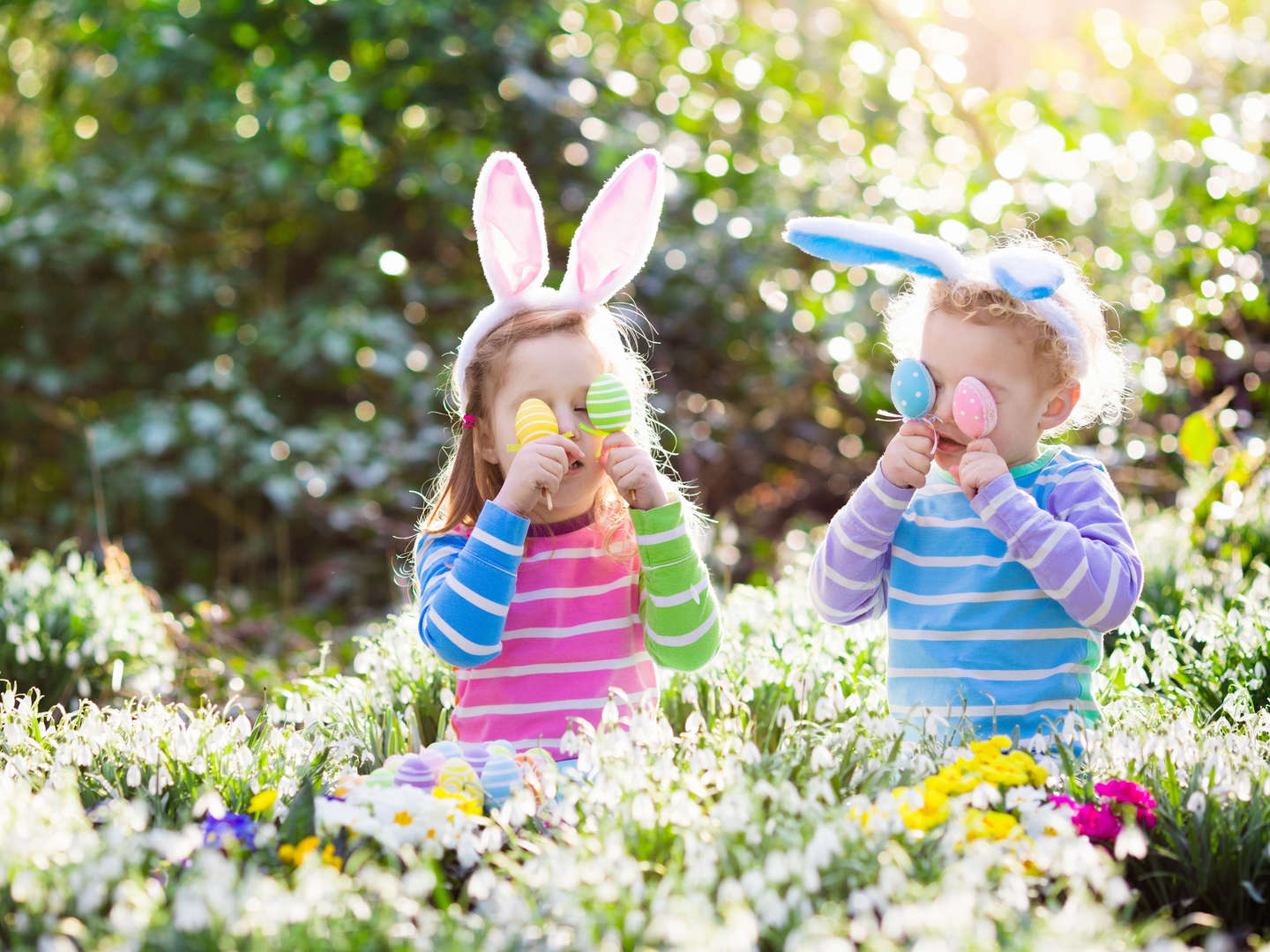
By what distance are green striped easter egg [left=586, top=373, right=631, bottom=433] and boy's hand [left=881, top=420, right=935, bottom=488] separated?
1.57 feet

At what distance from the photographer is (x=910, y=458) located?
219 cm

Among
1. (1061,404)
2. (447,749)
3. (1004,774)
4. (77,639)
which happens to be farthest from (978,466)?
(77,639)

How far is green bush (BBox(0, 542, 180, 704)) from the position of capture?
3.11m

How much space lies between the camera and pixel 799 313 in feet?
16.5

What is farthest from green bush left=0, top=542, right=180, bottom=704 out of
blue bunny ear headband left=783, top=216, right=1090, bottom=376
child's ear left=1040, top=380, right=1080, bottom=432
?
child's ear left=1040, top=380, right=1080, bottom=432

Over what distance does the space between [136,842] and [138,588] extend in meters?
2.12

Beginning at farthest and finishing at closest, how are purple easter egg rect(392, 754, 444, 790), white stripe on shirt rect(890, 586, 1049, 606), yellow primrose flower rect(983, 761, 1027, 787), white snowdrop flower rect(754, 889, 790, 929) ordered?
white stripe on shirt rect(890, 586, 1049, 606) → purple easter egg rect(392, 754, 444, 790) → yellow primrose flower rect(983, 761, 1027, 787) → white snowdrop flower rect(754, 889, 790, 929)

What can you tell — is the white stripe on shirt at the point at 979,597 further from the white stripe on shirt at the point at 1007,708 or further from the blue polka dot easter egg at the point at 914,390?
the blue polka dot easter egg at the point at 914,390

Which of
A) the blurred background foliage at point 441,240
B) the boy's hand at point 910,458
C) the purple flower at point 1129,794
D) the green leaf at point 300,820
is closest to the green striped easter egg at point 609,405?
the boy's hand at point 910,458

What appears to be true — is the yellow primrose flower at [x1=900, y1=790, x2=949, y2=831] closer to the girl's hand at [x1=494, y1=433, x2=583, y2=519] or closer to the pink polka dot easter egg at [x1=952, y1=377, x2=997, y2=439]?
the pink polka dot easter egg at [x1=952, y1=377, x2=997, y2=439]

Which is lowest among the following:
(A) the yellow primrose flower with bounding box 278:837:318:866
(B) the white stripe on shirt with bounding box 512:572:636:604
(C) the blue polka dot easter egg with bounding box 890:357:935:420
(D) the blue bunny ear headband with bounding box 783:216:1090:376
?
(A) the yellow primrose flower with bounding box 278:837:318:866

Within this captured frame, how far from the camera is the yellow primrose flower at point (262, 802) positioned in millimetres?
1963

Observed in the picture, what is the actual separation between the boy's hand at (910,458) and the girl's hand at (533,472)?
0.58m

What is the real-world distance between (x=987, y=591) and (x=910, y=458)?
0.29m
